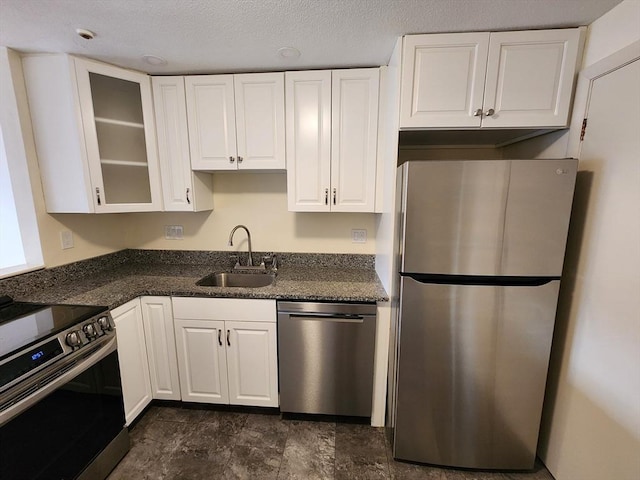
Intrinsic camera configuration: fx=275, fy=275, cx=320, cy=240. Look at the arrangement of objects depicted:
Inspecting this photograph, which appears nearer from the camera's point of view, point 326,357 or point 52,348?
point 52,348

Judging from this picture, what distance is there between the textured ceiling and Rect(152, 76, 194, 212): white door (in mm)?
249

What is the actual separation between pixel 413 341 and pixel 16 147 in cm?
251

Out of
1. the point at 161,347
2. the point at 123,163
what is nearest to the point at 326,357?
the point at 161,347

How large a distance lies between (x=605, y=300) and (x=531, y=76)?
Answer: 1.11 metres

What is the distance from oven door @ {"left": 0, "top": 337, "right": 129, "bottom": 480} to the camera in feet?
3.33

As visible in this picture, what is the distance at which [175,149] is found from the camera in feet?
6.42

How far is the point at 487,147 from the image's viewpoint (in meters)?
2.00

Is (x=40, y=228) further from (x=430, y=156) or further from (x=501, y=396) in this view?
(x=501, y=396)

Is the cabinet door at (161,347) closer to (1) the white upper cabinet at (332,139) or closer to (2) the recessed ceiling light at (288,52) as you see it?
(1) the white upper cabinet at (332,139)

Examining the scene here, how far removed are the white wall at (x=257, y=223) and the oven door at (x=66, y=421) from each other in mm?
1098

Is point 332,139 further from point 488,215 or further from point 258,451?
point 258,451

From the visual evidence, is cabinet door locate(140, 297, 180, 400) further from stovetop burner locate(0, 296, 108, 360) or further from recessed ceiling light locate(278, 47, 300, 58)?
recessed ceiling light locate(278, 47, 300, 58)

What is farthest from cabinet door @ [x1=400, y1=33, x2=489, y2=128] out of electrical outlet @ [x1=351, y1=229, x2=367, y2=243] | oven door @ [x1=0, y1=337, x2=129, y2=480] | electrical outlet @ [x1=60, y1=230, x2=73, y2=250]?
electrical outlet @ [x1=60, y1=230, x2=73, y2=250]

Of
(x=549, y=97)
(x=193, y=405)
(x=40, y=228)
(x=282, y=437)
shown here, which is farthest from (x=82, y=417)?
(x=549, y=97)
